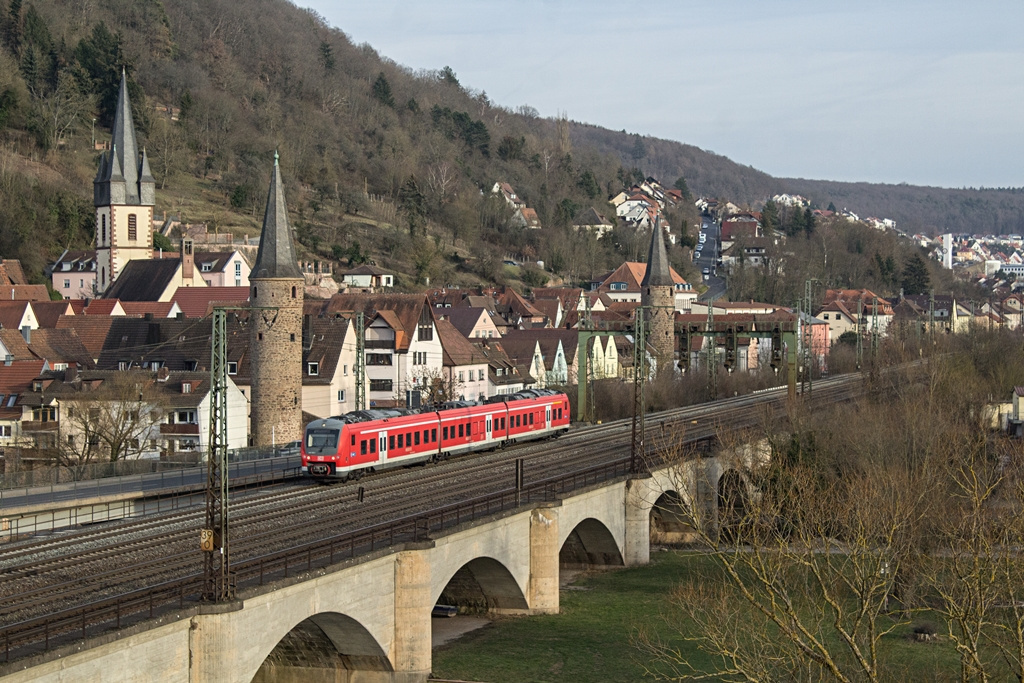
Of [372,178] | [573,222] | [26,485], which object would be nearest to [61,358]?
[26,485]

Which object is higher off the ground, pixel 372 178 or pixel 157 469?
pixel 372 178

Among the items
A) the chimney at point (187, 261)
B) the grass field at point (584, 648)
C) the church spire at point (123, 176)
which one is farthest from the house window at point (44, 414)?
the church spire at point (123, 176)

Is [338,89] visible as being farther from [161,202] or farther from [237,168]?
[161,202]

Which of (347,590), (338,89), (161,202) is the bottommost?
(347,590)

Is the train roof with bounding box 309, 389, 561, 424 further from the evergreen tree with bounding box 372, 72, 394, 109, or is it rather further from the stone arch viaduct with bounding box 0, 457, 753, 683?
the evergreen tree with bounding box 372, 72, 394, 109

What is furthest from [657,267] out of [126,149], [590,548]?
[590,548]

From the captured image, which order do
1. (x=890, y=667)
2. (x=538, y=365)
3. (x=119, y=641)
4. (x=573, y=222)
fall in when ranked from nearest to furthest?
1. (x=119, y=641)
2. (x=890, y=667)
3. (x=538, y=365)
4. (x=573, y=222)

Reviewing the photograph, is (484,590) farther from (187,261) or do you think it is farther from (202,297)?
(187,261)
